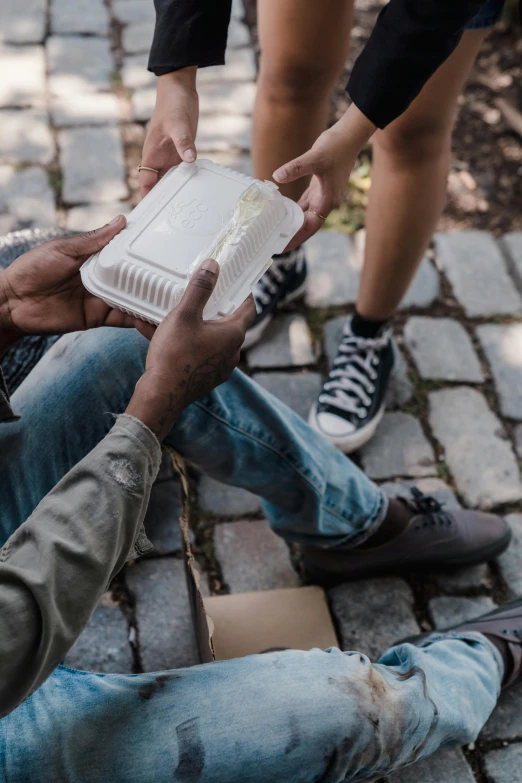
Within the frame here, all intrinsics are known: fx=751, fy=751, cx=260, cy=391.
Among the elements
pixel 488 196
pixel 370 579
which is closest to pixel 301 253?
pixel 488 196

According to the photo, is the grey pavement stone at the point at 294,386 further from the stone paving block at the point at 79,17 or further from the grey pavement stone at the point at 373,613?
the stone paving block at the point at 79,17

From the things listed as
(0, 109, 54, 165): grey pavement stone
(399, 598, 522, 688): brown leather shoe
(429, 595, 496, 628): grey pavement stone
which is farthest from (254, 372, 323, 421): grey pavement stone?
(0, 109, 54, 165): grey pavement stone

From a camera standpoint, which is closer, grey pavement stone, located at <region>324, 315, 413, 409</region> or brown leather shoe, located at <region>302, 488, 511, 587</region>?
brown leather shoe, located at <region>302, 488, 511, 587</region>

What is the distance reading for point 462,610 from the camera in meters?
2.04

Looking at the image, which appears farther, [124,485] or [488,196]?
[488,196]

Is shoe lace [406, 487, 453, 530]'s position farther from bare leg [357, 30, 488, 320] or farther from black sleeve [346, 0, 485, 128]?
black sleeve [346, 0, 485, 128]

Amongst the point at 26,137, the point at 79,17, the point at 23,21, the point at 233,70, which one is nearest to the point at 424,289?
the point at 233,70

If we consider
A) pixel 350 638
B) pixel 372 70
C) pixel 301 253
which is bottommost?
pixel 350 638

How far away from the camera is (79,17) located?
137 inches

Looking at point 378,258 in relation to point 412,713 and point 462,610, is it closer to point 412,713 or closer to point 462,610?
point 462,610

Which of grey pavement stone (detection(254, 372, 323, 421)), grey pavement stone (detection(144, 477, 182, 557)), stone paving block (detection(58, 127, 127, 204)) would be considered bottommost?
grey pavement stone (detection(144, 477, 182, 557))

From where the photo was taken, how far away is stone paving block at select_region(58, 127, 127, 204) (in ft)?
9.48

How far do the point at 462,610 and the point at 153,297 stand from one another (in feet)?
4.08

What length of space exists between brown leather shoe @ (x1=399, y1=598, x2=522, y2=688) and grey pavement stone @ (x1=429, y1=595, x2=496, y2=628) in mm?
102
